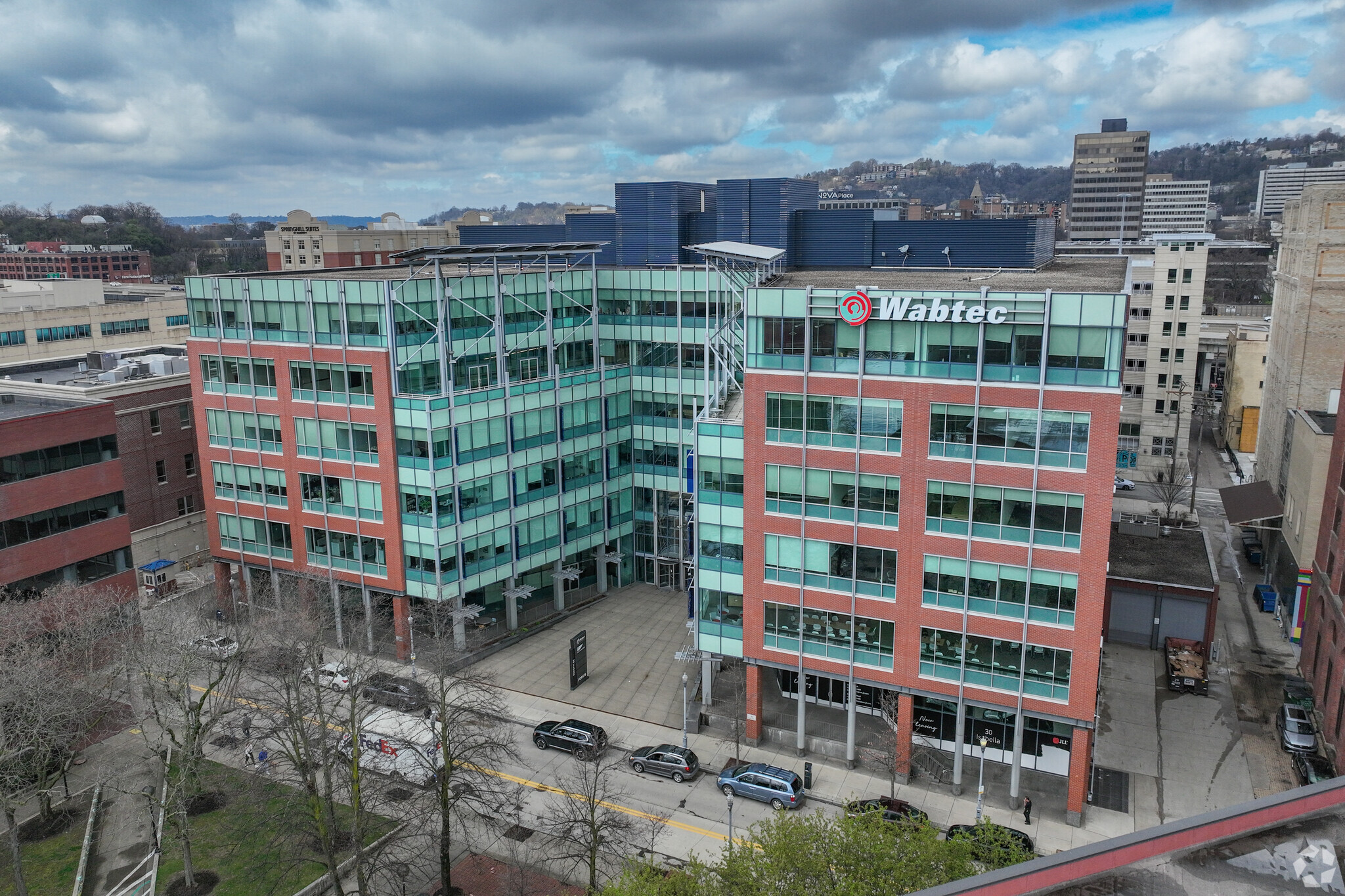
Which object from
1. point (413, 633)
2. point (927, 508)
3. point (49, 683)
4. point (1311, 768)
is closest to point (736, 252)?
point (927, 508)

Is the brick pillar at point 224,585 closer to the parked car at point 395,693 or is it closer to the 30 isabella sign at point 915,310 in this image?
the parked car at point 395,693

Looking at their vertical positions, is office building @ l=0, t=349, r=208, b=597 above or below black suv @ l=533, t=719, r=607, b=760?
above

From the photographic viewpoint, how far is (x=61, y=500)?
1800 inches

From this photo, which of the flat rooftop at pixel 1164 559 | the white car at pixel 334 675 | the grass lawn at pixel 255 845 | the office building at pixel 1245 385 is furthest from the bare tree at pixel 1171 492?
the grass lawn at pixel 255 845

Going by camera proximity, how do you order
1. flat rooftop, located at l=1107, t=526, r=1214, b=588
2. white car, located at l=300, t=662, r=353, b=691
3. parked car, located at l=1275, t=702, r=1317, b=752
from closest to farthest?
parked car, located at l=1275, t=702, r=1317, b=752 < white car, located at l=300, t=662, r=353, b=691 < flat rooftop, located at l=1107, t=526, r=1214, b=588

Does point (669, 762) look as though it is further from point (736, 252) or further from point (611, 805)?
point (736, 252)

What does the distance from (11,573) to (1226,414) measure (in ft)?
376

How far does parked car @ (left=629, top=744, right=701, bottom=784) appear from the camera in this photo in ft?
137

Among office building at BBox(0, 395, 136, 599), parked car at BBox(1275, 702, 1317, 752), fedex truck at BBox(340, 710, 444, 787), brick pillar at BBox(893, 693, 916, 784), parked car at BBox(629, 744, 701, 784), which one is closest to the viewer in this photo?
fedex truck at BBox(340, 710, 444, 787)

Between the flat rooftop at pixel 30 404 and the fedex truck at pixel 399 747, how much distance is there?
22.8 meters

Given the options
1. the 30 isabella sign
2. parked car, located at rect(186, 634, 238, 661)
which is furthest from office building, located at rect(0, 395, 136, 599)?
the 30 isabella sign

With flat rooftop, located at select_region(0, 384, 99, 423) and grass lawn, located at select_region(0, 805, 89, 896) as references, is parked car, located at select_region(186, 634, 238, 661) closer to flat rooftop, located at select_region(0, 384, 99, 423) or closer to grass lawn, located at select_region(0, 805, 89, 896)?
grass lawn, located at select_region(0, 805, 89, 896)

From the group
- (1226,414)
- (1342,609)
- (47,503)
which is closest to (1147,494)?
(1226,414)

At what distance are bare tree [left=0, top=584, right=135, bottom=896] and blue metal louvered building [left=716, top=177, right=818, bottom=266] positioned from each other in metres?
58.0
